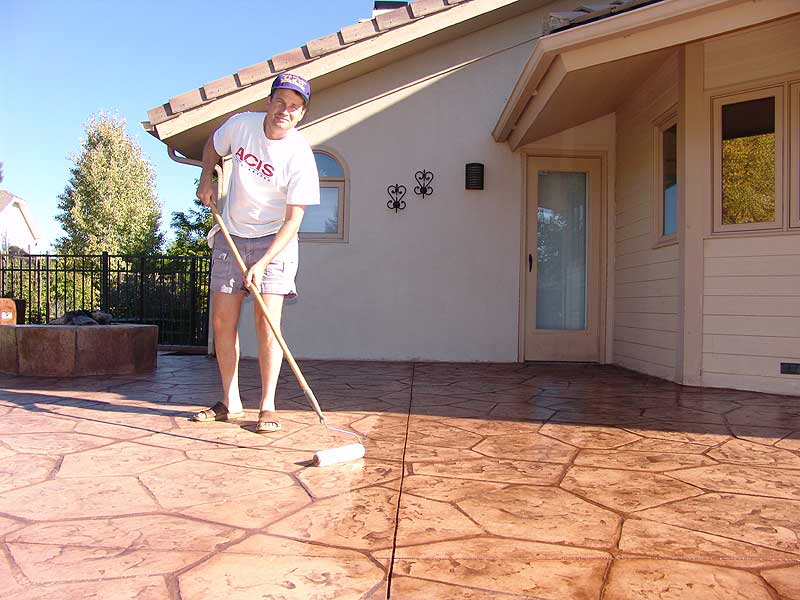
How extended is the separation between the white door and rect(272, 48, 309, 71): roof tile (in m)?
2.55

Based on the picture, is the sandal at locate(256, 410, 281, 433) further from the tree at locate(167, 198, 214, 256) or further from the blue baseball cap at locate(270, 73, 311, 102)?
the tree at locate(167, 198, 214, 256)

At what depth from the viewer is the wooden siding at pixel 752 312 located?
14.0 feet

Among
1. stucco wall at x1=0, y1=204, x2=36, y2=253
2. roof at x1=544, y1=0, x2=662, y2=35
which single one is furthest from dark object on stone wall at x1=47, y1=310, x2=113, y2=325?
stucco wall at x1=0, y1=204, x2=36, y2=253

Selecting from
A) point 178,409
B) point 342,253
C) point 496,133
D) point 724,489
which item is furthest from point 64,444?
point 496,133

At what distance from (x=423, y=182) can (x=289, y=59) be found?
1.76 m

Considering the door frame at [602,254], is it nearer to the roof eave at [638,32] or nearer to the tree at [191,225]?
the roof eave at [638,32]

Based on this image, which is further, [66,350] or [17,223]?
[17,223]

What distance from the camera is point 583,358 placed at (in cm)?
640

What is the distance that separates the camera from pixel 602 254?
6.41 m

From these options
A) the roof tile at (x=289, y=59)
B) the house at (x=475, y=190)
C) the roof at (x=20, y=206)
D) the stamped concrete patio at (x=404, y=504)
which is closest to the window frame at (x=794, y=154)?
the house at (x=475, y=190)

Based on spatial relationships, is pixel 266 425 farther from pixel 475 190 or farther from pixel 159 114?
pixel 475 190

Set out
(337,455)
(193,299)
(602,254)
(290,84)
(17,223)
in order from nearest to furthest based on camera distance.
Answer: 1. (337,455)
2. (290,84)
3. (602,254)
4. (193,299)
5. (17,223)

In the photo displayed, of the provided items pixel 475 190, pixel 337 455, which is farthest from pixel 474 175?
pixel 337 455

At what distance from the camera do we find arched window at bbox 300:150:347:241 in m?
6.35
